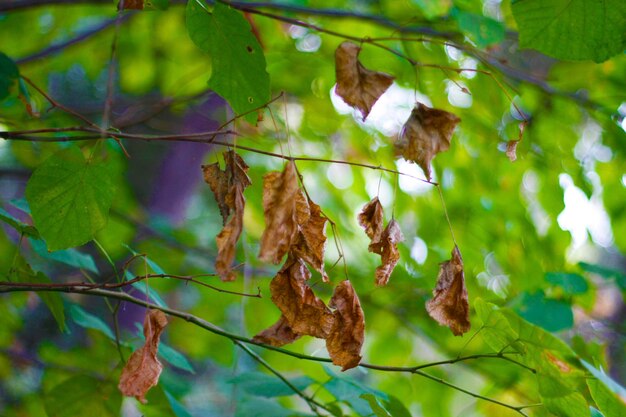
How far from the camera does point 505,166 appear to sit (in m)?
1.56

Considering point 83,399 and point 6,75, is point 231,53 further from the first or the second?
point 83,399

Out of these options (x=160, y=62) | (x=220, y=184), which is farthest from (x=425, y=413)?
(x=160, y=62)

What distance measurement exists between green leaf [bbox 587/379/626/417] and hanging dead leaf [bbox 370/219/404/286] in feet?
0.77

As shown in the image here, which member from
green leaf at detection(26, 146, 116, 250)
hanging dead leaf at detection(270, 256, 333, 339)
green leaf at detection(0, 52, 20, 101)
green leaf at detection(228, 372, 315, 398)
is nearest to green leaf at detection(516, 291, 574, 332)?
green leaf at detection(228, 372, 315, 398)

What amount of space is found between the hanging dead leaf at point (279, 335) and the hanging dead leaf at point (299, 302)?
0.06 meters

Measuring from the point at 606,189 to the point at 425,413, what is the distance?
2.31 feet

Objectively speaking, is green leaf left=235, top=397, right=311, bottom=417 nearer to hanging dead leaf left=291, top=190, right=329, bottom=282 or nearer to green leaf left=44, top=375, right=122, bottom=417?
green leaf left=44, top=375, right=122, bottom=417

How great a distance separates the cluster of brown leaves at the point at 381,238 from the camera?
24.4 inches

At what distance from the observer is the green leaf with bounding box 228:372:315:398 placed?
0.89m

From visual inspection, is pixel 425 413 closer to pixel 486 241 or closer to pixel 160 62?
pixel 486 241

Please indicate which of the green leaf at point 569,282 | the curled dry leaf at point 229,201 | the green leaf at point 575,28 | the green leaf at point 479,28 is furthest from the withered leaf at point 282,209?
the green leaf at point 569,282

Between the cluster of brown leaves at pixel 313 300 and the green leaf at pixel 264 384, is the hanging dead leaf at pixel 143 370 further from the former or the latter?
the green leaf at pixel 264 384

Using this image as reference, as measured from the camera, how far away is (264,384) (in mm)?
928

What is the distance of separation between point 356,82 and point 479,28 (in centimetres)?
54
